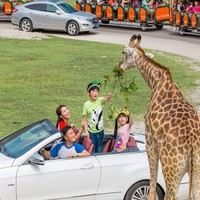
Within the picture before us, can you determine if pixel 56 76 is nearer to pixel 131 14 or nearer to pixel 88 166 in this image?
pixel 88 166

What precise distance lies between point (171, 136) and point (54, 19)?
24.5 meters

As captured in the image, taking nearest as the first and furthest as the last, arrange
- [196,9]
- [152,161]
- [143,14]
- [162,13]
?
[152,161], [196,9], [143,14], [162,13]

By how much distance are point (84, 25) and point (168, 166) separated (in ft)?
79.3

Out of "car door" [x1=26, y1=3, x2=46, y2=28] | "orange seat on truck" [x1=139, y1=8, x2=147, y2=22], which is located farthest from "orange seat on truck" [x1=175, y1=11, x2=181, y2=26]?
"car door" [x1=26, y1=3, x2=46, y2=28]

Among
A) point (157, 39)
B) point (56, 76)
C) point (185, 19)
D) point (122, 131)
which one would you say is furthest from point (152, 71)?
point (185, 19)

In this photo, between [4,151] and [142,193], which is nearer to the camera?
[142,193]

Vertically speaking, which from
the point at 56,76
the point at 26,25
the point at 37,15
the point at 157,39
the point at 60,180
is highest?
the point at 37,15

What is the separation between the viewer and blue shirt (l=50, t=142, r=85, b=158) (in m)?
11.3

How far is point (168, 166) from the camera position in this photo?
402 inches

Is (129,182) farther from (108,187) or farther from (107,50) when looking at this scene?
(107,50)

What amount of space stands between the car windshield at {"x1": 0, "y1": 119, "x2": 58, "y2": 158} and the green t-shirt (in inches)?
43.7

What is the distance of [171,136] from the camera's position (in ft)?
33.4

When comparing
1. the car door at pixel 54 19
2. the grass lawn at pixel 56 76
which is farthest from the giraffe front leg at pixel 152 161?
the car door at pixel 54 19

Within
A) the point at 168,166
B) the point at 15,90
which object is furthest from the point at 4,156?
the point at 15,90
